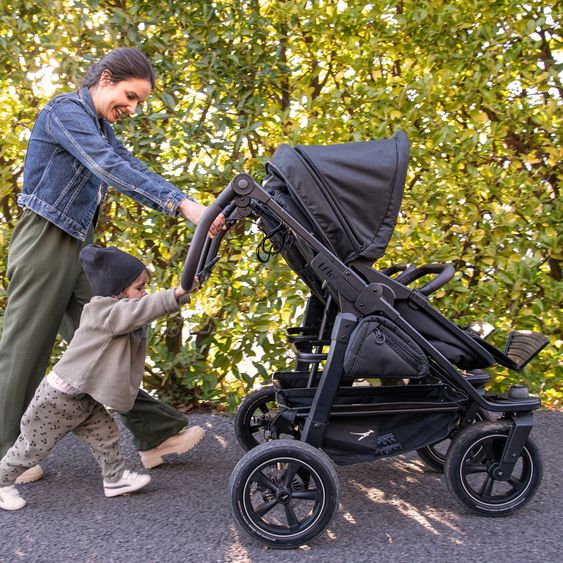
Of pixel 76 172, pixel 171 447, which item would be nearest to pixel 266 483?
pixel 171 447

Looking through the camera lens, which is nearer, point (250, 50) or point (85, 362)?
point (85, 362)

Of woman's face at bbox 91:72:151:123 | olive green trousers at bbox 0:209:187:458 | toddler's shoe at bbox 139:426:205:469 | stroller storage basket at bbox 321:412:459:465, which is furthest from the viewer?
toddler's shoe at bbox 139:426:205:469

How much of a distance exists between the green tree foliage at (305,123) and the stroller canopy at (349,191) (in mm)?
1207

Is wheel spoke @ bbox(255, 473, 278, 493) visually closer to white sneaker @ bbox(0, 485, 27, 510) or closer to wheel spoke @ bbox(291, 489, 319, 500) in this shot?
wheel spoke @ bbox(291, 489, 319, 500)

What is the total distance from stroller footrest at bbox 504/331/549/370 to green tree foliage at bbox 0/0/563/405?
0.85 meters

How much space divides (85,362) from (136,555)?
79cm

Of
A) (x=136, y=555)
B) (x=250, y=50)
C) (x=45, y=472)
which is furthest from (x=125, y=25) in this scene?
(x=136, y=555)

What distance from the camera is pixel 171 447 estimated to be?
3.64 metres

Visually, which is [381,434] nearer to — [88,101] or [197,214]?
[197,214]

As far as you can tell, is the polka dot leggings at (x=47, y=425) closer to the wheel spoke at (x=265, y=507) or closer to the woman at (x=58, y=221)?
the woman at (x=58, y=221)

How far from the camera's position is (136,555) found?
284 cm

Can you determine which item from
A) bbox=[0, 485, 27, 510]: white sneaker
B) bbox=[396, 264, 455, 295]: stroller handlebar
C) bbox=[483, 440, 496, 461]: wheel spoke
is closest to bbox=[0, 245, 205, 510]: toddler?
bbox=[0, 485, 27, 510]: white sneaker

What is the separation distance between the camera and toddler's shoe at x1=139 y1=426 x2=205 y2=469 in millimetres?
3627

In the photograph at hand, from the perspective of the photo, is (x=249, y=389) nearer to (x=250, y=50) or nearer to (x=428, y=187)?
(x=428, y=187)
